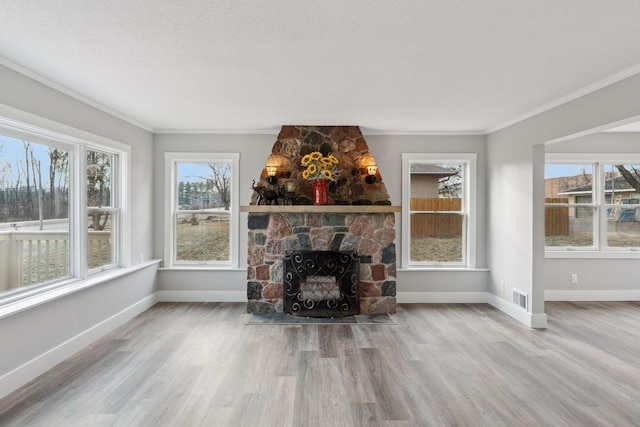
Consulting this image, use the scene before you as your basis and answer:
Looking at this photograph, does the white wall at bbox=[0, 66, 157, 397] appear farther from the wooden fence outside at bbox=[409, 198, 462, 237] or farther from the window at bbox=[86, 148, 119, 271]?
the wooden fence outside at bbox=[409, 198, 462, 237]

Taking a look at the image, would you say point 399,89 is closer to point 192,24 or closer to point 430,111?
point 430,111

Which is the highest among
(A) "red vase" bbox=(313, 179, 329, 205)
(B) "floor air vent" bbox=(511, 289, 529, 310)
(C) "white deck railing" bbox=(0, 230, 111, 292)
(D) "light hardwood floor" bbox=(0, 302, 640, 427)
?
(A) "red vase" bbox=(313, 179, 329, 205)

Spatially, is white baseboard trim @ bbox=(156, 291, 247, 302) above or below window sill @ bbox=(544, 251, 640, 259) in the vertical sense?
below

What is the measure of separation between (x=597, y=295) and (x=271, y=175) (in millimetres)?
5275

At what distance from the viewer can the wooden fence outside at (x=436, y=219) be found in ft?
19.1

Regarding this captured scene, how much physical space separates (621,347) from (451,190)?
2830 mm

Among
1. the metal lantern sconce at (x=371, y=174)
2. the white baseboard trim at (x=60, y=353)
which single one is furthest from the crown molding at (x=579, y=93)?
the white baseboard trim at (x=60, y=353)

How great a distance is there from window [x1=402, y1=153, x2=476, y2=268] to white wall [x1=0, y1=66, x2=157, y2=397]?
12.6 feet

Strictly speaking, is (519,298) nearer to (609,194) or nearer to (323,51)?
(609,194)

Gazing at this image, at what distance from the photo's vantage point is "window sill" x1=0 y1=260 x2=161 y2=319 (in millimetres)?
3025

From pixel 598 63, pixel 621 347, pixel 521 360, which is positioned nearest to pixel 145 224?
pixel 521 360

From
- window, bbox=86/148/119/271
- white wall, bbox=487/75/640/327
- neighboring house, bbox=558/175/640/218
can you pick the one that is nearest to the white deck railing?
window, bbox=86/148/119/271

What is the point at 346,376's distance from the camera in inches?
128

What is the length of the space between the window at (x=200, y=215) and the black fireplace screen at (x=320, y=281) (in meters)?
1.16
